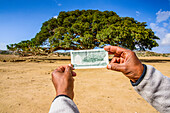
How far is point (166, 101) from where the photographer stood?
3.21 feet

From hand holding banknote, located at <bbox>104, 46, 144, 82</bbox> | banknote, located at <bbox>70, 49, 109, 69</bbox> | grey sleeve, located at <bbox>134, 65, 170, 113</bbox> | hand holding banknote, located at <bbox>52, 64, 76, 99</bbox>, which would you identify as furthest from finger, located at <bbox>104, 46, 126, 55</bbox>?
banknote, located at <bbox>70, 49, 109, 69</bbox>

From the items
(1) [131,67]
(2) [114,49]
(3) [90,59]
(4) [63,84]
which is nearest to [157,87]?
(1) [131,67]

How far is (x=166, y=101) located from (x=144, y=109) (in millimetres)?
1841

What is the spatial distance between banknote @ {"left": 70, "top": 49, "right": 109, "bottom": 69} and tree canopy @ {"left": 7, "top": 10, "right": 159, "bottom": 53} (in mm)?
9253

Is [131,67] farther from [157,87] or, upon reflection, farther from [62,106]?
[62,106]

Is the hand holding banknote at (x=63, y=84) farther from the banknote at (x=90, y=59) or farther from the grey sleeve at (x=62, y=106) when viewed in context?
the banknote at (x=90, y=59)

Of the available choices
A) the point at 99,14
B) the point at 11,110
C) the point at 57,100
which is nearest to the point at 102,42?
the point at 99,14

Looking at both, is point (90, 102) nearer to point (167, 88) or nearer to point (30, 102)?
point (30, 102)

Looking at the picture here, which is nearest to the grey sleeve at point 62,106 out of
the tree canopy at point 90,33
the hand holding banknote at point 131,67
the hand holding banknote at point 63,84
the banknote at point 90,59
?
the hand holding banknote at point 63,84

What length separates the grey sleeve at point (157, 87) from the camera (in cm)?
97

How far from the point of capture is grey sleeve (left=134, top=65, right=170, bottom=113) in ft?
3.18

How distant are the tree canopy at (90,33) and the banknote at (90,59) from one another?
9.25 meters

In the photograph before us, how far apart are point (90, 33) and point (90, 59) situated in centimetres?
1064

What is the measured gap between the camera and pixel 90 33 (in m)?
12.4
